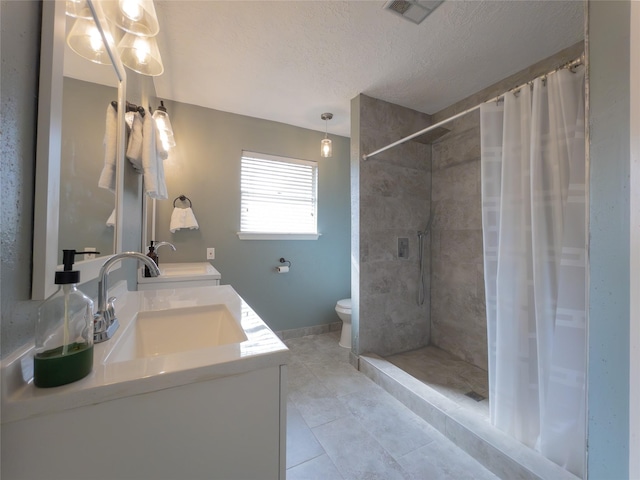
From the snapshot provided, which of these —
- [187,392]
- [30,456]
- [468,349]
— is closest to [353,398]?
[468,349]

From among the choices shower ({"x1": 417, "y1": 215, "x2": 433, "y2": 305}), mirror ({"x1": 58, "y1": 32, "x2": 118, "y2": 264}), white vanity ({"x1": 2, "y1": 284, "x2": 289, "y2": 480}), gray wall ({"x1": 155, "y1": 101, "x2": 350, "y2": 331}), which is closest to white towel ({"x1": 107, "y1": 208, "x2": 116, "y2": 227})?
mirror ({"x1": 58, "y1": 32, "x2": 118, "y2": 264})

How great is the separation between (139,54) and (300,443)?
2.09 metres

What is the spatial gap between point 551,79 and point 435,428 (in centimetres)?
194

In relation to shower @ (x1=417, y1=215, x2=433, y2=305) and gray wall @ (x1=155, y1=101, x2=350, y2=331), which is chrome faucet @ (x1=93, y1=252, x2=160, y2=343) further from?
shower @ (x1=417, y1=215, x2=433, y2=305)

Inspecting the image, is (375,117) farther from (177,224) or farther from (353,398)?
(353,398)

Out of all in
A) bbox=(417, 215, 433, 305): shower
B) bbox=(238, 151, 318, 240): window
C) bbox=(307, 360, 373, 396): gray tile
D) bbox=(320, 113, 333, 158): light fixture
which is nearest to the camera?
bbox=(307, 360, 373, 396): gray tile

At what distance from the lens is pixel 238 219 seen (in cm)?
258

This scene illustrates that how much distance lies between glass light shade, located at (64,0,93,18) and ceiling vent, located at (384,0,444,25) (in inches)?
53.2

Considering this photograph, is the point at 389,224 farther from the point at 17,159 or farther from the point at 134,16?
the point at 17,159

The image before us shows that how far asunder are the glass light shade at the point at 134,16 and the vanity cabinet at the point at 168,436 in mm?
1342

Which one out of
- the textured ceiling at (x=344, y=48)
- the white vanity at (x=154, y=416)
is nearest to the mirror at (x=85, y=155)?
the white vanity at (x=154, y=416)

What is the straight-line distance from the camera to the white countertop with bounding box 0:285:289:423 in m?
0.44

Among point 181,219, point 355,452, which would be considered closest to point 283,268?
point 181,219

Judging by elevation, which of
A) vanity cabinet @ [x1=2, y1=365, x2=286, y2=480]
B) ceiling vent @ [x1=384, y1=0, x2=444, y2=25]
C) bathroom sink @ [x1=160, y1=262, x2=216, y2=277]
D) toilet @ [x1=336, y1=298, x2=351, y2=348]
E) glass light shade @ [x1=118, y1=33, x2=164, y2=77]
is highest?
ceiling vent @ [x1=384, y1=0, x2=444, y2=25]
